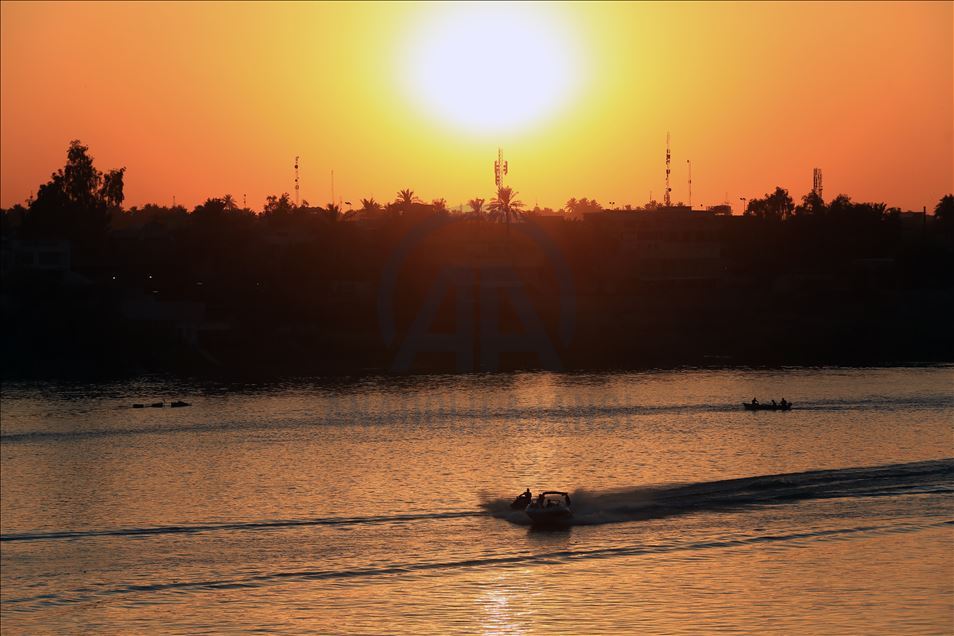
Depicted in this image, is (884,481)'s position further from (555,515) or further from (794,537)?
(555,515)

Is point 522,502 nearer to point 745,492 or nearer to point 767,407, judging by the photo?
point 745,492

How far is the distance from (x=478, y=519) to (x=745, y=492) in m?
14.7

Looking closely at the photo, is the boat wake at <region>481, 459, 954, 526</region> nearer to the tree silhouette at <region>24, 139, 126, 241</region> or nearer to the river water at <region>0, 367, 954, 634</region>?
the river water at <region>0, 367, 954, 634</region>

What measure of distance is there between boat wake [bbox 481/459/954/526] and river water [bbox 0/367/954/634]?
214 millimetres

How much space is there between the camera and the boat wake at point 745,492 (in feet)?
204

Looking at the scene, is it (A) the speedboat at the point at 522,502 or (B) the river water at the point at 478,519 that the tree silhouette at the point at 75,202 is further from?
(A) the speedboat at the point at 522,502

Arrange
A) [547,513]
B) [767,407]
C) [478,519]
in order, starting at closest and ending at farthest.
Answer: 1. [547,513]
2. [478,519]
3. [767,407]

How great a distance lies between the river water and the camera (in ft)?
161

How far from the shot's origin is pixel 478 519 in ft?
200

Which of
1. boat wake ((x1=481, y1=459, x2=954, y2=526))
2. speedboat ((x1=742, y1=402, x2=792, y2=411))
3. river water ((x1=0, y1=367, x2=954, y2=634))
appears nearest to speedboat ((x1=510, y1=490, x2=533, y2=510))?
boat wake ((x1=481, y1=459, x2=954, y2=526))

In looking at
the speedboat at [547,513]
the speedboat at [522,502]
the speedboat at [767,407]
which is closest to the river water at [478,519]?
the speedboat at [547,513]

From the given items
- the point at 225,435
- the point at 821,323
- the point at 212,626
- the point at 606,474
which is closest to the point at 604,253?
the point at 821,323

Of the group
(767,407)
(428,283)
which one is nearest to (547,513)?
(767,407)

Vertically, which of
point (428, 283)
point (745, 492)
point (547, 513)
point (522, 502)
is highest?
point (428, 283)
